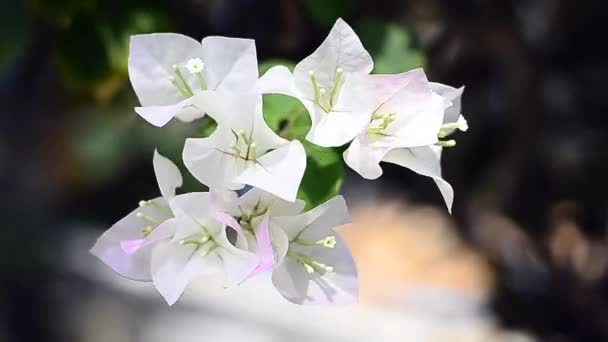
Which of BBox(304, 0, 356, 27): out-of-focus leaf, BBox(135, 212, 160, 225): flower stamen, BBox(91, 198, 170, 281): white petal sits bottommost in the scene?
BBox(91, 198, 170, 281): white petal

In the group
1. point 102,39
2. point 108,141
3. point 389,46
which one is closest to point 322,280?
point 389,46

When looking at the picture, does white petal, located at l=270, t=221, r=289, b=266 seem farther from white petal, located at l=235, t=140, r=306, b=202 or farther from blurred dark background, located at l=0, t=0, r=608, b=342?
blurred dark background, located at l=0, t=0, r=608, b=342

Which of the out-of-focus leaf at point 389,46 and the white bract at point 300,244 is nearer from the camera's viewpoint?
the white bract at point 300,244

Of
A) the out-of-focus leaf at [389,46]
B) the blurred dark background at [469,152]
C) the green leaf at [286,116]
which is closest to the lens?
the green leaf at [286,116]

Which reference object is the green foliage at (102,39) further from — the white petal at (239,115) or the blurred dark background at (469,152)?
the white petal at (239,115)

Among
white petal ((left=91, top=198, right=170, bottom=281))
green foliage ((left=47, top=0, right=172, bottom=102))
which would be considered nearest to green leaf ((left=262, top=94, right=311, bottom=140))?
white petal ((left=91, top=198, right=170, bottom=281))

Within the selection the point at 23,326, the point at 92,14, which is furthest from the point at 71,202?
the point at 92,14

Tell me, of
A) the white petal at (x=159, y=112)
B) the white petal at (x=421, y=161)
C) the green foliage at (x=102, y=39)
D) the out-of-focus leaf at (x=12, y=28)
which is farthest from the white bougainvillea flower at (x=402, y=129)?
the out-of-focus leaf at (x=12, y=28)
